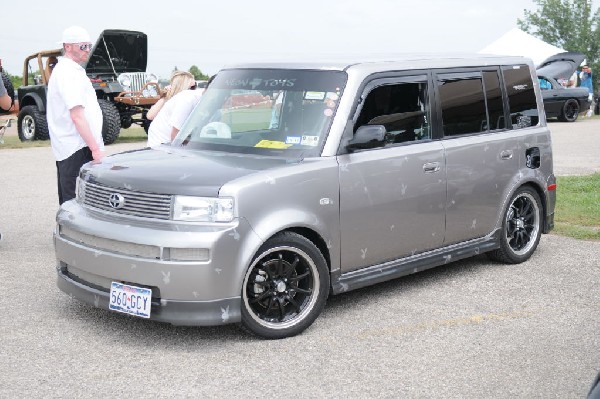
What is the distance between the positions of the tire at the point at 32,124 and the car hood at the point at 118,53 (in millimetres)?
1644

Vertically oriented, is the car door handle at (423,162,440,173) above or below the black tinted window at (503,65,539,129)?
below

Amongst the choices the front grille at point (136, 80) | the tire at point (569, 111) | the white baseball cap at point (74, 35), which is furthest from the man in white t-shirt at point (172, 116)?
the tire at point (569, 111)

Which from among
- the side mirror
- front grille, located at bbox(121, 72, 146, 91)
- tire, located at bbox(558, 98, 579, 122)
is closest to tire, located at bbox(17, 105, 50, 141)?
front grille, located at bbox(121, 72, 146, 91)

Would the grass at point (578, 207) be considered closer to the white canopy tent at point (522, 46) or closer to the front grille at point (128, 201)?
the front grille at point (128, 201)

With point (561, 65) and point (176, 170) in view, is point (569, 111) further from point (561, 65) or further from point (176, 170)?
point (176, 170)

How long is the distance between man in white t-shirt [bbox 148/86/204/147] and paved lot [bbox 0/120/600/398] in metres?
1.56

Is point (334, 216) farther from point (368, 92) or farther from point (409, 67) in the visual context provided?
point (409, 67)

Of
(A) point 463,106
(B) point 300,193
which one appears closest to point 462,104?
(A) point 463,106

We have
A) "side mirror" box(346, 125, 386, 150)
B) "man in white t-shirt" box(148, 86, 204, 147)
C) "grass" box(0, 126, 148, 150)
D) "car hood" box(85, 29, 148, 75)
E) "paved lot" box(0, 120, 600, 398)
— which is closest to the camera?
"paved lot" box(0, 120, 600, 398)

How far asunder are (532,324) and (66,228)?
3.07 meters

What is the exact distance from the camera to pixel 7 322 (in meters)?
5.65

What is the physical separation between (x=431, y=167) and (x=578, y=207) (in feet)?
14.6

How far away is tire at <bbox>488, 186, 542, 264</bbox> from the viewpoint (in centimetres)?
716

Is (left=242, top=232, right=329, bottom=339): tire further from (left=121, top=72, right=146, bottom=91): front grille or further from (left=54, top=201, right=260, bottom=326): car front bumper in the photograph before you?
(left=121, top=72, right=146, bottom=91): front grille
